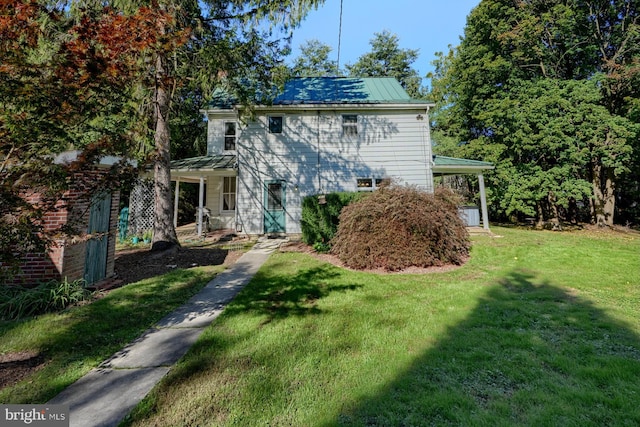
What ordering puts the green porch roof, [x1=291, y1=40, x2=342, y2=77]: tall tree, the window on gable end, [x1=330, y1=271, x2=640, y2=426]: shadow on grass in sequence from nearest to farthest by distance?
1. [x1=330, y1=271, x2=640, y2=426]: shadow on grass
2. the green porch roof
3. the window on gable end
4. [x1=291, y1=40, x2=342, y2=77]: tall tree

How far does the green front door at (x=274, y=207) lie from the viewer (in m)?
12.1

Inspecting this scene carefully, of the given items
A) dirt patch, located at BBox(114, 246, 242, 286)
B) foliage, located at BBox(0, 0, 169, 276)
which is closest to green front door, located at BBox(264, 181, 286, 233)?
dirt patch, located at BBox(114, 246, 242, 286)

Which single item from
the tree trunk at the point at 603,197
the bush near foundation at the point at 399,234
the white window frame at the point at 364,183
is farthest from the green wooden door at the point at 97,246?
the tree trunk at the point at 603,197

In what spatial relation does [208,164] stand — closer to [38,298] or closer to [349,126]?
[349,126]

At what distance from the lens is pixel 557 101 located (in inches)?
531

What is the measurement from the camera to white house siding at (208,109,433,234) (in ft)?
39.9

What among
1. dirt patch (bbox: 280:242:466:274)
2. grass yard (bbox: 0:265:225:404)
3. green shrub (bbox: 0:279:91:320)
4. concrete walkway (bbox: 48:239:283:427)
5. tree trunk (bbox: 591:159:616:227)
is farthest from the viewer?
tree trunk (bbox: 591:159:616:227)

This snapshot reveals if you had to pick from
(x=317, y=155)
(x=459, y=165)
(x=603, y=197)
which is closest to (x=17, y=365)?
(x=317, y=155)

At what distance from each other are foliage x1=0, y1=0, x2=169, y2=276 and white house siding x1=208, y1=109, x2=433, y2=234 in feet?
29.1

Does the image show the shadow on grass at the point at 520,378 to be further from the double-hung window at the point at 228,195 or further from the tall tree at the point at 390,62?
the tall tree at the point at 390,62

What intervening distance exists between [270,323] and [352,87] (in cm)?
1313

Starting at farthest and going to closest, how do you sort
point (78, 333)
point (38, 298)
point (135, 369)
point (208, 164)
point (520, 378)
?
point (208, 164), point (38, 298), point (78, 333), point (135, 369), point (520, 378)

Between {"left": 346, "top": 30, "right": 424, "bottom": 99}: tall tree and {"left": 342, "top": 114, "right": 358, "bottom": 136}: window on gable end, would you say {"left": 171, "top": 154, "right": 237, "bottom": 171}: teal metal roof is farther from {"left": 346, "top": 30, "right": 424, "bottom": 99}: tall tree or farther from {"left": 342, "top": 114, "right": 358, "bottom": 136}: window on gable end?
{"left": 346, "top": 30, "right": 424, "bottom": 99}: tall tree

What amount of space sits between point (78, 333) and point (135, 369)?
145 cm
